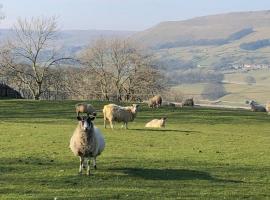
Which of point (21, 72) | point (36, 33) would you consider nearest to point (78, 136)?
point (21, 72)

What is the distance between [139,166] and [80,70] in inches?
2754

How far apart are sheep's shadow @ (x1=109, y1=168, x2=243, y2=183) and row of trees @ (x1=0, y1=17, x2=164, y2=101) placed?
182 ft

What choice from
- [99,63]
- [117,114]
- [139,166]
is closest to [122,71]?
[99,63]

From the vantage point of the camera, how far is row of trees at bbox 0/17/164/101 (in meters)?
73.8

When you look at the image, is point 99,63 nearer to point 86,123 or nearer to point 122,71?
point 122,71

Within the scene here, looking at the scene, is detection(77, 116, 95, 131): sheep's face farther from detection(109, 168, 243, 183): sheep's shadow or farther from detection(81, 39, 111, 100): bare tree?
detection(81, 39, 111, 100): bare tree

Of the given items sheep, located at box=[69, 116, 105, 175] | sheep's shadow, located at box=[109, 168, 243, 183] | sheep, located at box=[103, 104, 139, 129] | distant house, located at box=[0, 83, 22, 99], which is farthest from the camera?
distant house, located at box=[0, 83, 22, 99]

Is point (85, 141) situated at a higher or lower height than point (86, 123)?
lower

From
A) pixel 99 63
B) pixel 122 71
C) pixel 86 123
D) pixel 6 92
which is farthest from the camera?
pixel 99 63

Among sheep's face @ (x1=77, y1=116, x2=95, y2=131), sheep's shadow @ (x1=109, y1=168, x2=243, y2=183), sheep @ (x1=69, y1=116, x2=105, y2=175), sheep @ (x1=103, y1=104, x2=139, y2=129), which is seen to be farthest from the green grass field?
sheep @ (x1=103, y1=104, x2=139, y2=129)

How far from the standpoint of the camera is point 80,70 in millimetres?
85812

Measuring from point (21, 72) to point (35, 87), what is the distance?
495 centimetres

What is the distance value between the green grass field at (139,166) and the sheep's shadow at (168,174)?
0.03 meters

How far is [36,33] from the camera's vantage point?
250 feet
